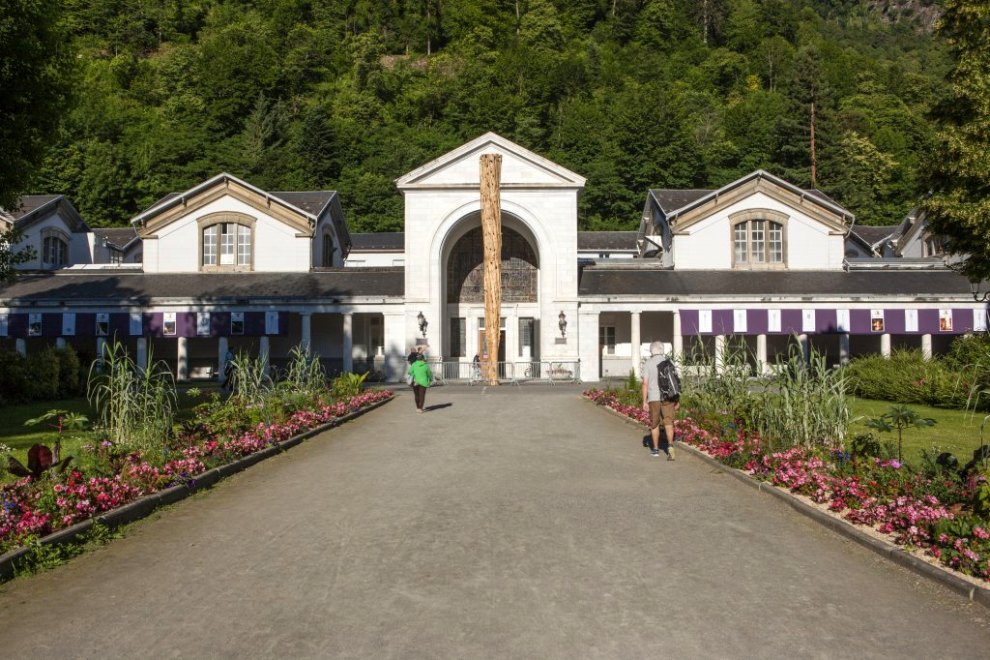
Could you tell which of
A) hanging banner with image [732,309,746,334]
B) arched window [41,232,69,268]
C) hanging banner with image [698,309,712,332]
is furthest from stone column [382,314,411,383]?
arched window [41,232,69,268]

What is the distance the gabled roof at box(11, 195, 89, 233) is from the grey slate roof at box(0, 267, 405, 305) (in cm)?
327

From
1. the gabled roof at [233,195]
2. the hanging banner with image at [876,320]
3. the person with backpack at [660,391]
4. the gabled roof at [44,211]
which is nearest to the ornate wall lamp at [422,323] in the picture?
the gabled roof at [233,195]

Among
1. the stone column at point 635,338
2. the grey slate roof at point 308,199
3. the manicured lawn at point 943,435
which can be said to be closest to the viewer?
the manicured lawn at point 943,435

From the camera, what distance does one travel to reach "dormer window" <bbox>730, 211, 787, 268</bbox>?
39.4 m

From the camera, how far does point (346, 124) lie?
84.9 meters

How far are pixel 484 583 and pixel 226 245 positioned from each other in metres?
37.7

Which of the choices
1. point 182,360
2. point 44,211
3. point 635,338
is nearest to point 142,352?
point 182,360

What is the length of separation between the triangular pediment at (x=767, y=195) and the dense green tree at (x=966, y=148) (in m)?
15.5

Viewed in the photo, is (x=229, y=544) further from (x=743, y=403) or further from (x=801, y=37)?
Result: (x=801, y=37)

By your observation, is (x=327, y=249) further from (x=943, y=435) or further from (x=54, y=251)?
(x=943, y=435)

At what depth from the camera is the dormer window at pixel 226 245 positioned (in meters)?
39.8

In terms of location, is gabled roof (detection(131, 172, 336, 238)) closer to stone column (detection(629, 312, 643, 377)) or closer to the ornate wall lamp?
the ornate wall lamp

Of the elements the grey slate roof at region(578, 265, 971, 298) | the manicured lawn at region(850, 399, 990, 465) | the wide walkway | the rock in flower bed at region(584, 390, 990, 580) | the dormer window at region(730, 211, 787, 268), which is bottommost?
the wide walkway

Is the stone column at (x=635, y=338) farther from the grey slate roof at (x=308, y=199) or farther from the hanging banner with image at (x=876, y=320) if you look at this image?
the grey slate roof at (x=308, y=199)
